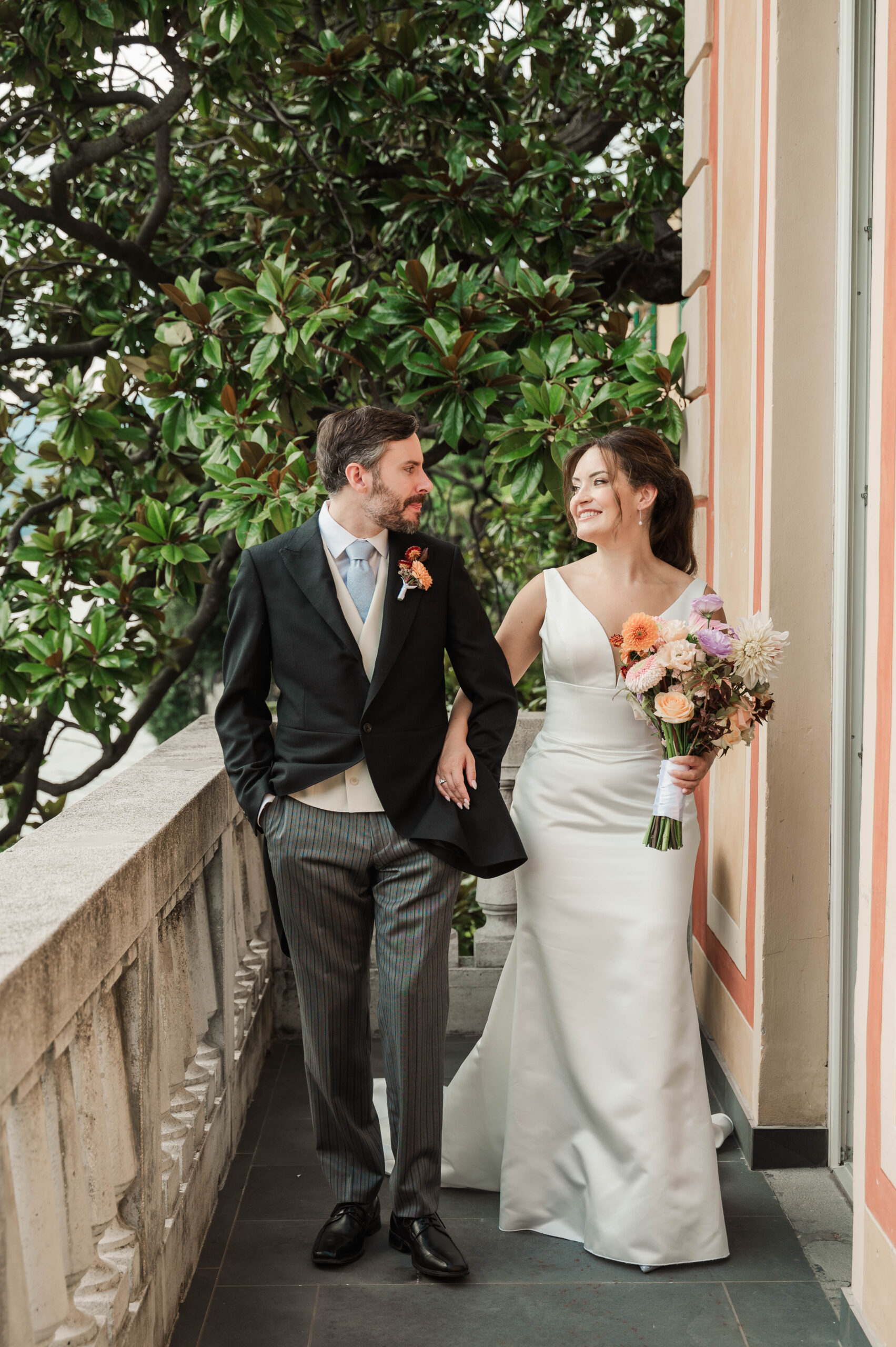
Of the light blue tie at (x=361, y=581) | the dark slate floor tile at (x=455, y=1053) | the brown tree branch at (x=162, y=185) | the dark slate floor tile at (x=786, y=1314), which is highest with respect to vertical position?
the brown tree branch at (x=162, y=185)

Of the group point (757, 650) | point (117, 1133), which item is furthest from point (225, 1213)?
point (757, 650)

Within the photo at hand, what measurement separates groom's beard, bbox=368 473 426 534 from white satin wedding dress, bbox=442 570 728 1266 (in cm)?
61

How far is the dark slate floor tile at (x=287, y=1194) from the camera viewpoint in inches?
125

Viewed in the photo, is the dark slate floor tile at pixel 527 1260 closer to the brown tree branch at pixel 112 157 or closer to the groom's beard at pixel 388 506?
the groom's beard at pixel 388 506

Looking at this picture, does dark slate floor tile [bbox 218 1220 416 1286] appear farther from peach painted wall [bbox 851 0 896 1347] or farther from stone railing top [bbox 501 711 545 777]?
stone railing top [bbox 501 711 545 777]

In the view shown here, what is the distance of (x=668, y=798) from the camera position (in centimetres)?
295

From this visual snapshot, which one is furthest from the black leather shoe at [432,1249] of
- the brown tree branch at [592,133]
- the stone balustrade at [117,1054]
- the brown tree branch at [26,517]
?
the brown tree branch at [592,133]

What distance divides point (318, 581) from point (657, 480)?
981 mm

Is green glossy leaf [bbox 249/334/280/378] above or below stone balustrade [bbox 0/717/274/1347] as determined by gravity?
above

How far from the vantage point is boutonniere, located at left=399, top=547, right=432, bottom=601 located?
280 centimetres

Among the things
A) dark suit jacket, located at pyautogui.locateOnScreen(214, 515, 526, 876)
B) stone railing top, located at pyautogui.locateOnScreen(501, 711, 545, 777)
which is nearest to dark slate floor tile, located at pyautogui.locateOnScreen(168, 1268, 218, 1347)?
dark suit jacket, located at pyautogui.locateOnScreen(214, 515, 526, 876)

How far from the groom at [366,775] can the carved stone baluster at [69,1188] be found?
937 mm

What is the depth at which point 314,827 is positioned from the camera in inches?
111

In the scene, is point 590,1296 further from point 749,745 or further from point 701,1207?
point 749,745
